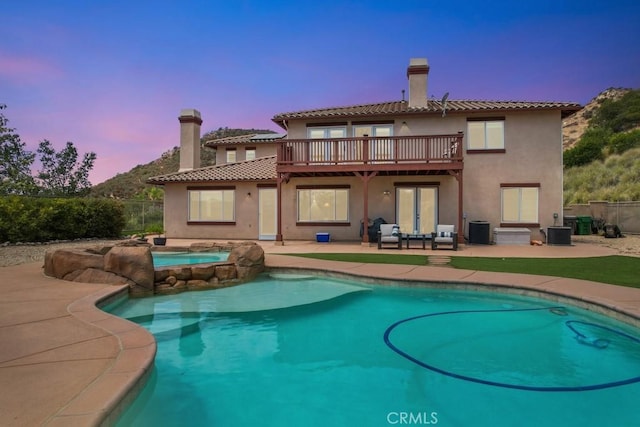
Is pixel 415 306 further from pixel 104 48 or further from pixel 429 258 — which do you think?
pixel 104 48

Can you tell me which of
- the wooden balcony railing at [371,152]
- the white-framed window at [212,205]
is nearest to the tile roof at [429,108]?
the wooden balcony railing at [371,152]

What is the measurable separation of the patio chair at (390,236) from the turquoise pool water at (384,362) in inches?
254

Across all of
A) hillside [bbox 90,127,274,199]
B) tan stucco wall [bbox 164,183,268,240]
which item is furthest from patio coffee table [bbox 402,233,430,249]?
hillside [bbox 90,127,274,199]

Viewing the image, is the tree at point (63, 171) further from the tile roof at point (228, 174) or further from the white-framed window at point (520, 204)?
the white-framed window at point (520, 204)

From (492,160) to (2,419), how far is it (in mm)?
17790

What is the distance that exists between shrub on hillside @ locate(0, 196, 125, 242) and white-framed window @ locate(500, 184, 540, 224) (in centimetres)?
1836

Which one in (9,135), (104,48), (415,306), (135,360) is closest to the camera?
(135,360)

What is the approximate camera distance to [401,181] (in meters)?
17.3

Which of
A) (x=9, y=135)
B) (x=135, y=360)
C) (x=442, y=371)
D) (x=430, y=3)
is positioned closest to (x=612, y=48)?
(x=430, y=3)

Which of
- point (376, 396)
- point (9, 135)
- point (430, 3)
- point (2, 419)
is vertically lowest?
point (376, 396)

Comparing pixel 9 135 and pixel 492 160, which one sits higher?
pixel 9 135

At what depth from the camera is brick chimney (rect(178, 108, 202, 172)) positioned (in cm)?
2194

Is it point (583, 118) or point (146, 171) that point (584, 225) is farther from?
point (146, 171)

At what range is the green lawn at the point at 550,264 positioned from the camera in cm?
833
